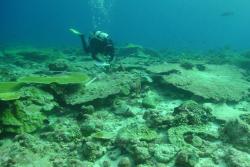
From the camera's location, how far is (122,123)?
7.61 meters

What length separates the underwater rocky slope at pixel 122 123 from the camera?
587cm

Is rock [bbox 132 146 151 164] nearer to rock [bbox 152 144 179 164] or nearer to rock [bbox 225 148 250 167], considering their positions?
rock [bbox 152 144 179 164]

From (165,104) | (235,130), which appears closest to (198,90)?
(165,104)

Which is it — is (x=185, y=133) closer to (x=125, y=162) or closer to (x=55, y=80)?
(x=125, y=162)

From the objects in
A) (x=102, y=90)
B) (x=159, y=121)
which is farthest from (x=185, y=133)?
(x=102, y=90)

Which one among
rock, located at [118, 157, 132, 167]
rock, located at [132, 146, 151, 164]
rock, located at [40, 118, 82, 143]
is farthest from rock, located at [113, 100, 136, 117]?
→ rock, located at [118, 157, 132, 167]

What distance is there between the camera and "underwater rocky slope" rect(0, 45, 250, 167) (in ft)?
19.3

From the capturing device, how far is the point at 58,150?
620 cm

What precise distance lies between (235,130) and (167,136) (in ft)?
4.55

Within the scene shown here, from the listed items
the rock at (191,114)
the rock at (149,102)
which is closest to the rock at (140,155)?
the rock at (191,114)

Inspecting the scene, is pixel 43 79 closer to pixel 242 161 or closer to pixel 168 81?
pixel 168 81

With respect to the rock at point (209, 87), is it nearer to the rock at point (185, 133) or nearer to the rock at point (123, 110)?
the rock at point (123, 110)

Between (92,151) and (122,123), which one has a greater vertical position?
(122,123)

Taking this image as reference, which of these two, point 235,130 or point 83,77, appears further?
point 83,77
